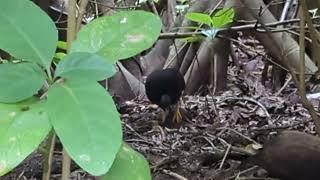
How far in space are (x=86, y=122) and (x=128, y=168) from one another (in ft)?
0.27

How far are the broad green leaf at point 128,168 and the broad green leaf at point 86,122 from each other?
0.20 ft

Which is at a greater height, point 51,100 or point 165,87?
point 51,100

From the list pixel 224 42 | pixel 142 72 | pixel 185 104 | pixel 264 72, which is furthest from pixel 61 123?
pixel 142 72

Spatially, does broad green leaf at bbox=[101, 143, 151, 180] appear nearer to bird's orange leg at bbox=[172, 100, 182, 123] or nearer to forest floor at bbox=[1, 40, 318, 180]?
forest floor at bbox=[1, 40, 318, 180]

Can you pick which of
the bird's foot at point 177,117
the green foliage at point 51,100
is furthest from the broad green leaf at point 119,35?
the bird's foot at point 177,117

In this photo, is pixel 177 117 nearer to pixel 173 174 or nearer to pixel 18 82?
pixel 173 174

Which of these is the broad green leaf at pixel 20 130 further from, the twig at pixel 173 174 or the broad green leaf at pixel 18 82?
the twig at pixel 173 174

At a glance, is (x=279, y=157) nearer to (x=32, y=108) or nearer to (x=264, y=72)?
(x=32, y=108)

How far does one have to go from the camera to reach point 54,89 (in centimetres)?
45

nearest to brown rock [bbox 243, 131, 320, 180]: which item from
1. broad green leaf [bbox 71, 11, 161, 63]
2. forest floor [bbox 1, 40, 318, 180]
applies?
forest floor [bbox 1, 40, 318, 180]

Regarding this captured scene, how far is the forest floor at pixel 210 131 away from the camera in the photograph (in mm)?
1528

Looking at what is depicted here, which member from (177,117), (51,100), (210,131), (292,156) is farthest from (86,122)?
(177,117)

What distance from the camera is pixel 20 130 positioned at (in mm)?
439

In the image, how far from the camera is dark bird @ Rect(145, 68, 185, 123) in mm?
2484
